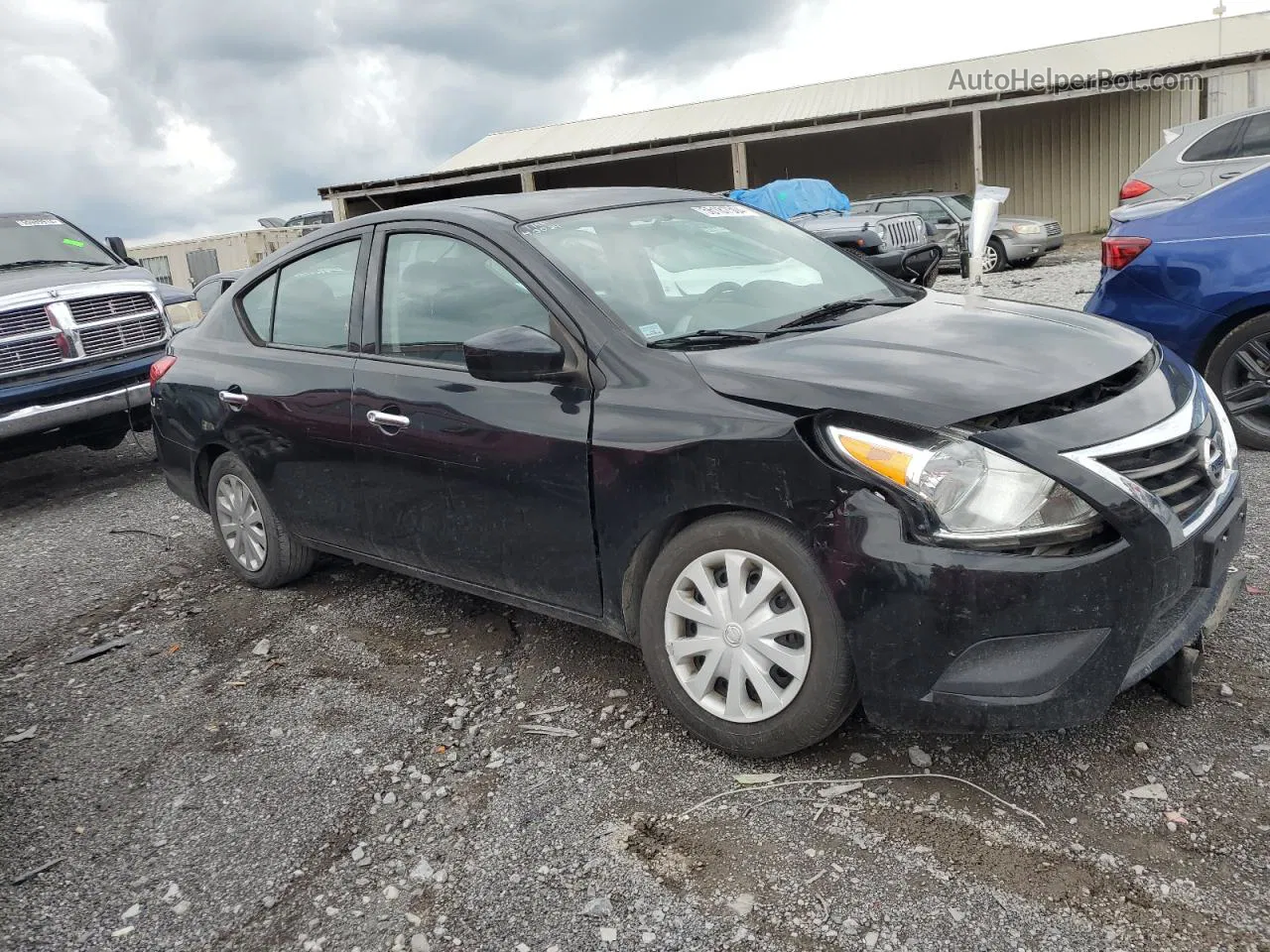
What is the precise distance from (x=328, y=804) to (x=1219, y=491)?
2652 mm

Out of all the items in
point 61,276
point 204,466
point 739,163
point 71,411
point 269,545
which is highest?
point 739,163

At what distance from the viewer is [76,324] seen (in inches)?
294

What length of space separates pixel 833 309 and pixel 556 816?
1.86 m

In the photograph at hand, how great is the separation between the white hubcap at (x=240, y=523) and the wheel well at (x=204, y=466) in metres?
0.13

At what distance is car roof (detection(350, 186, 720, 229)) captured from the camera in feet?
12.2

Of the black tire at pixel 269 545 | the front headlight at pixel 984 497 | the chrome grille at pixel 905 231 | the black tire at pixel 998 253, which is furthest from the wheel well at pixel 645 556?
the black tire at pixel 998 253

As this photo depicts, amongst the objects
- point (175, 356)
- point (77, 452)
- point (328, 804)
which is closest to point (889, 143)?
point (77, 452)

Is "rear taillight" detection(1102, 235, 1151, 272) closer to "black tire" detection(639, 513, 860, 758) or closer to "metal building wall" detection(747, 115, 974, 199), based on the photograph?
"black tire" detection(639, 513, 860, 758)

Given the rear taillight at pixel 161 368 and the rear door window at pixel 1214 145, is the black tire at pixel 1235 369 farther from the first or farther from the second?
the rear taillight at pixel 161 368

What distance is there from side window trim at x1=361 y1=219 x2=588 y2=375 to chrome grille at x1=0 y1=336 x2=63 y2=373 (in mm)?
4576

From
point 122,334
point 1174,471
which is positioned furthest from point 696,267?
point 122,334

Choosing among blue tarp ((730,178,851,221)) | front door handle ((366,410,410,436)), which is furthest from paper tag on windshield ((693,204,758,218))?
blue tarp ((730,178,851,221))

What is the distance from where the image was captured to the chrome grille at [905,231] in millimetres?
13898
